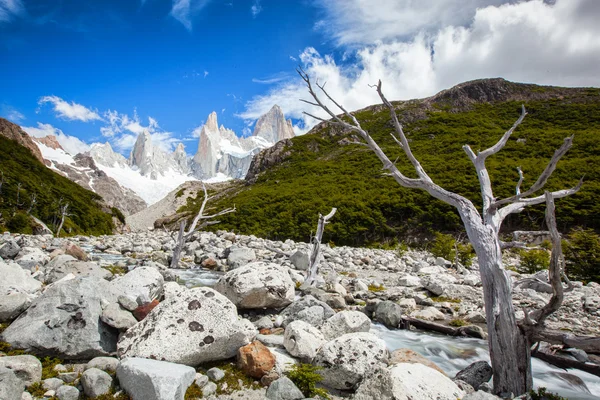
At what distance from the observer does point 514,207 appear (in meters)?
5.20

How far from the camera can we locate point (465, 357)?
24.2 feet

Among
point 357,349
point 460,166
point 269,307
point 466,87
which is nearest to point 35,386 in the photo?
point 357,349

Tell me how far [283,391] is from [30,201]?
168 feet

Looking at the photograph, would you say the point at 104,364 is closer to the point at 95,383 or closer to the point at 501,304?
the point at 95,383

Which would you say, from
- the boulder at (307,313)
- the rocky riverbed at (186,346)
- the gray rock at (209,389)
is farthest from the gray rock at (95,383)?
the boulder at (307,313)

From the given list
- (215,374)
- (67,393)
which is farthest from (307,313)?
(67,393)

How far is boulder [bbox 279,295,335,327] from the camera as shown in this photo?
7.36 m

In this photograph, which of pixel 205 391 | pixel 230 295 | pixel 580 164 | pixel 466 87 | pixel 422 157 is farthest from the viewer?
pixel 466 87

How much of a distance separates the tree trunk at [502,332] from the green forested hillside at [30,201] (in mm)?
43067

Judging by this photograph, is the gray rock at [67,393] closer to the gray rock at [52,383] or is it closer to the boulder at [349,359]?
the gray rock at [52,383]

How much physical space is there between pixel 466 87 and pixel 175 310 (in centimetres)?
10142

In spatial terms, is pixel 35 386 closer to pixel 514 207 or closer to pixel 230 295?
pixel 230 295

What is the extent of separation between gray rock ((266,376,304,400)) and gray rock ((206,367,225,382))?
32.5 inches

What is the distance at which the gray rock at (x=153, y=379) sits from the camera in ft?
12.7
